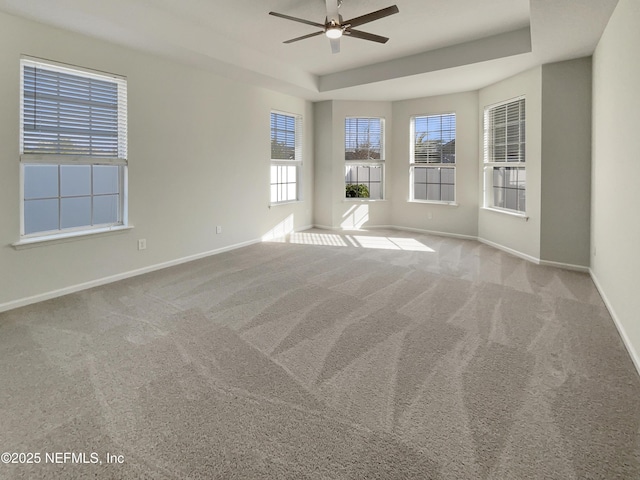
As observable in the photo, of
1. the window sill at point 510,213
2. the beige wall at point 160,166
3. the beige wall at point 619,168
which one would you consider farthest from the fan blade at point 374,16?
the window sill at point 510,213

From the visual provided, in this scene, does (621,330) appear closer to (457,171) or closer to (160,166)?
(457,171)

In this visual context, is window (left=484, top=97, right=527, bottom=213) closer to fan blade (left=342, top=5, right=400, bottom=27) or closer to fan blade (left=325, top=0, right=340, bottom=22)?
fan blade (left=342, top=5, right=400, bottom=27)

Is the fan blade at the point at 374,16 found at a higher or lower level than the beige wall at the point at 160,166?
higher

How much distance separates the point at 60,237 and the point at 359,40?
4.21m

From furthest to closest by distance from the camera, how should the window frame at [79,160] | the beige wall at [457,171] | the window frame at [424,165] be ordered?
1. the window frame at [424,165]
2. the beige wall at [457,171]
3. the window frame at [79,160]

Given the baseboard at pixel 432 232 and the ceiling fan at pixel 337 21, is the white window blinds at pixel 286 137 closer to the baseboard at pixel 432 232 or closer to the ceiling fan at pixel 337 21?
the baseboard at pixel 432 232

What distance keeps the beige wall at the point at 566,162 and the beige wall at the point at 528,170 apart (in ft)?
0.34

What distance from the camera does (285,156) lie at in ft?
23.5

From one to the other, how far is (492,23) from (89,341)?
5.15m

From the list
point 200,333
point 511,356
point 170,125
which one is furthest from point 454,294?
point 170,125

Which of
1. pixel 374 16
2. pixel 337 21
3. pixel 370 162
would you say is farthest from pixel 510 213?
pixel 337 21

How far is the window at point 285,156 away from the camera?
6867 mm

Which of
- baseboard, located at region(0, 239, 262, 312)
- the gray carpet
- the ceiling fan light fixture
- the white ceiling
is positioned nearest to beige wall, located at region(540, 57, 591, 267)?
the white ceiling

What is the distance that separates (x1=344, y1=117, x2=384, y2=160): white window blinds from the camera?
25.2 feet
